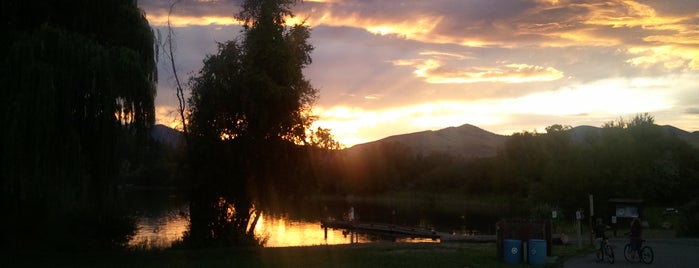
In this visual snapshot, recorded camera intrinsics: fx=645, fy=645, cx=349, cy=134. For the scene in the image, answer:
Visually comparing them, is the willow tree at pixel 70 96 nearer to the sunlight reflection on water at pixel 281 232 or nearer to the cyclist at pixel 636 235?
the cyclist at pixel 636 235

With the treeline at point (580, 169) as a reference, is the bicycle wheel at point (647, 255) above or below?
below

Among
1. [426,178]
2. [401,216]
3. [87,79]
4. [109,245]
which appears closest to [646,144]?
[401,216]

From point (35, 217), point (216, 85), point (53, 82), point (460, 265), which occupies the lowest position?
point (460, 265)

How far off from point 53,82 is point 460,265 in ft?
40.9

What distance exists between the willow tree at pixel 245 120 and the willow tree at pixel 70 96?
7714 millimetres

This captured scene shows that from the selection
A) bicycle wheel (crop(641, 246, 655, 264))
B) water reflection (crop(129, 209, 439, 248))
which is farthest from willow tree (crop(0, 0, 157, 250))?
water reflection (crop(129, 209, 439, 248))

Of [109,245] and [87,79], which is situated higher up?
[87,79]

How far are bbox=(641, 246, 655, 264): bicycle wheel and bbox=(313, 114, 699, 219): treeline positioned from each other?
1386 cm

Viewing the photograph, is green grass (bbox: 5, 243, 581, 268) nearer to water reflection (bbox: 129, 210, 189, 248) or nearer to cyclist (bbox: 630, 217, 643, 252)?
cyclist (bbox: 630, 217, 643, 252)

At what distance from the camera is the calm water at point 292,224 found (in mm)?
35147

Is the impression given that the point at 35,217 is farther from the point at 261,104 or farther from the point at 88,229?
the point at 261,104

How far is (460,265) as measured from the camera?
19562 mm

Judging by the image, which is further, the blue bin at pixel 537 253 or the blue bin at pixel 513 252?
the blue bin at pixel 513 252

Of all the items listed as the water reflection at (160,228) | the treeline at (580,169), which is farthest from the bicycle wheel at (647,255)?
the water reflection at (160,228)
